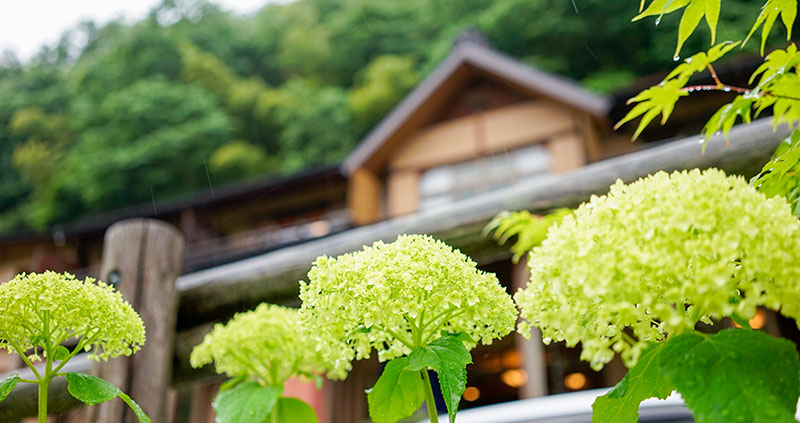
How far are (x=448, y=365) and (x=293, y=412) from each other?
82 centimetres

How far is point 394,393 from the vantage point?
1.12 meters

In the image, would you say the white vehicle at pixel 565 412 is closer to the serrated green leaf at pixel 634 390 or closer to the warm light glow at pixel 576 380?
the serrated green leaf at pixel 634 390

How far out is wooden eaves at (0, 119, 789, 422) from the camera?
2.35 m

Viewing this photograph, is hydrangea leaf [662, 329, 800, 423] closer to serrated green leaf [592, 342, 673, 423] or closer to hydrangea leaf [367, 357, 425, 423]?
serrated green leaf [592, 342, 673, 423]

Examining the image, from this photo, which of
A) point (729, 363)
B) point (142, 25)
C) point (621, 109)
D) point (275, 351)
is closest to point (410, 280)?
point (729, 363)

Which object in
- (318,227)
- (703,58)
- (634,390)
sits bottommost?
(634,390)

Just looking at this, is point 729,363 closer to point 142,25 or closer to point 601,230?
point 601,230

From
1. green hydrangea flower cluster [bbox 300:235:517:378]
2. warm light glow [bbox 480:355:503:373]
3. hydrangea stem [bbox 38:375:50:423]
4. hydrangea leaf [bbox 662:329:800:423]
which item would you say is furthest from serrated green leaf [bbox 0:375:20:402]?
warm light glow [bbox 480:355:503:373]

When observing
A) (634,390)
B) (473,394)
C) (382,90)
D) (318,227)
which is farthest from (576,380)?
(382,90)

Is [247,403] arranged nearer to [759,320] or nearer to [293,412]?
[293,412]

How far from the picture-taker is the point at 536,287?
0.94 m

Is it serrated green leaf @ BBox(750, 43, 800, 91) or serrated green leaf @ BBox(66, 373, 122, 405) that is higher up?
serrated green leaf @ BBox(750, 43, 800, 91)

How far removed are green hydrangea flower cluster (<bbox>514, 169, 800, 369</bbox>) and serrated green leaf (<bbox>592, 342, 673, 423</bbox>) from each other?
0.06m

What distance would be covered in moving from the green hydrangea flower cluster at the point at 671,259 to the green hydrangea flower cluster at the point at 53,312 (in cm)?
79
